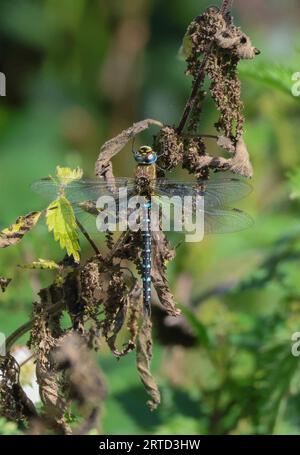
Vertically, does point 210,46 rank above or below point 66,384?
above

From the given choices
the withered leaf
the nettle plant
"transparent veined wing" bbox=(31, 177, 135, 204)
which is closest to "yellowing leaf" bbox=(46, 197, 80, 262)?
the nettle plant

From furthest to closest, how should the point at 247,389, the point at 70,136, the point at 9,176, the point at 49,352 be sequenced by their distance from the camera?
the point at 70,136 → the point at 9,176 → the point at 247,389 → the point at 49,352

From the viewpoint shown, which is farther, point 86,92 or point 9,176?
point 86,92

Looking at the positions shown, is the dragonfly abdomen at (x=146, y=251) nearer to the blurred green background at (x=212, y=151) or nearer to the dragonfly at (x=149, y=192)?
the dragonfly at (x=149, y=192)

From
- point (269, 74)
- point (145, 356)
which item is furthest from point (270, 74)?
point (145, 356)

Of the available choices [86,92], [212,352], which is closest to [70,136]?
[86,92]

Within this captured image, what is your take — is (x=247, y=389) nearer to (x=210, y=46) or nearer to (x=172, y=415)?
(x=172, y=415)

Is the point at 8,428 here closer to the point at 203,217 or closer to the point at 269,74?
the point at 203,217
